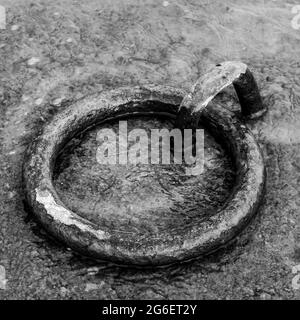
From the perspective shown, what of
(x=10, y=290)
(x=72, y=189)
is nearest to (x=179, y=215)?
(x=72, y=189)

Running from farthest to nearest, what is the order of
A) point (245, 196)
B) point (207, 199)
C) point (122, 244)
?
point (207, 199) < point (245, 196) < point (122, 244)

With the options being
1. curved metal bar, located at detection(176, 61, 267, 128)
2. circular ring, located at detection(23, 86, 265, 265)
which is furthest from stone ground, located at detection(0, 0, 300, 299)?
curved metal bar, located at detection(176, 61, 267, 128)

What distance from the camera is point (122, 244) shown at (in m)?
2.95

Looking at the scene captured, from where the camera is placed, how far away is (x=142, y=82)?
4.08 m

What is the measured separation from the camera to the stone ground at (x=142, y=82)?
307cm

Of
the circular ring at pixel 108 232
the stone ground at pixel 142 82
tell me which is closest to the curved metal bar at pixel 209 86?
the circular ring at pixel 108 232

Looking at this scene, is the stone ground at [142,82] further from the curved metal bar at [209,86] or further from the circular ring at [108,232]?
the curved metal bar at [209,86]

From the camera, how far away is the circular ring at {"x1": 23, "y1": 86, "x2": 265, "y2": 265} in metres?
2.96

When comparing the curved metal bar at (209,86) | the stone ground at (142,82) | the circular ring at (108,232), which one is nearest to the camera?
the circular ring at (108,232)

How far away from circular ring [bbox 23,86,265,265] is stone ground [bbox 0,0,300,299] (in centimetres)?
16

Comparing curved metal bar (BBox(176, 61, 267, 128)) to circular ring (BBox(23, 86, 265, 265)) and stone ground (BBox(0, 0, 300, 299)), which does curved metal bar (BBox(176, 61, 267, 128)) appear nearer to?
circular ring (BBox(23, 86, 265, 265))

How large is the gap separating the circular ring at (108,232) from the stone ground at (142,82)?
160 mm
